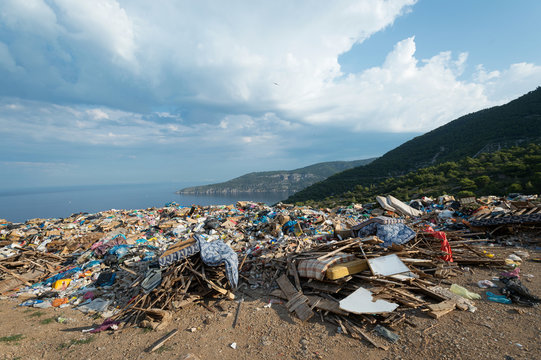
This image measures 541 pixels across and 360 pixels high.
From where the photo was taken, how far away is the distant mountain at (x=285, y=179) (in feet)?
328

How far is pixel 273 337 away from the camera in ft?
14.4

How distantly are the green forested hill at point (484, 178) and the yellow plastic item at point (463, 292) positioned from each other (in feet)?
61.5

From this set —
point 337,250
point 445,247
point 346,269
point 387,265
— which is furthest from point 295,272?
point 445,247

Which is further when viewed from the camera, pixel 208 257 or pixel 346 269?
pixel 208 257

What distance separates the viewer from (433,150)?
145ft

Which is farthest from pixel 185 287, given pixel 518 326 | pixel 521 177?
pixel 521 177

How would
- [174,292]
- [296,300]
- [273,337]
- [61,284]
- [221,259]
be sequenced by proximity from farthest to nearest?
[61,284]
[221,259]
[174,292]
[296,300]
[273,337]

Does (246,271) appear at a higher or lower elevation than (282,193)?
higher

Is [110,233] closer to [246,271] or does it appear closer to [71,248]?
[71,248]

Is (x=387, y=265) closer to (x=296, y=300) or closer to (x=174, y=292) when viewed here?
(x=296, y=300)

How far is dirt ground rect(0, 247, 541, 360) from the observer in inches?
147

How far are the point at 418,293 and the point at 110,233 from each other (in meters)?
12.7

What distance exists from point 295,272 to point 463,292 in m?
3.71

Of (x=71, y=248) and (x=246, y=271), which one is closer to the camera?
(x=246, y=271)
